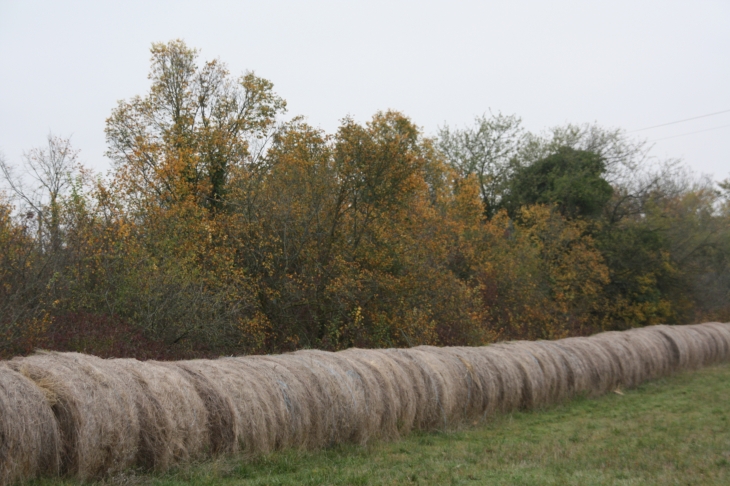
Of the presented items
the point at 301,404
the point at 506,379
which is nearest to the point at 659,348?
the point at 506,379

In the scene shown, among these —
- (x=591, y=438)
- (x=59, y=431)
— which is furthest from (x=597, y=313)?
(x=59, y=431)

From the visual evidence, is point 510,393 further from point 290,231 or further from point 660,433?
point 290,231

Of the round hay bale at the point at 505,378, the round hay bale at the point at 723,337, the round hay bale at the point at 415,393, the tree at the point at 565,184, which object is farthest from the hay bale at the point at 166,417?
the tree at the point at 565,184

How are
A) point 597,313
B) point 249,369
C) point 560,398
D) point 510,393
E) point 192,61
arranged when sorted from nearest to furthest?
point 249,369
point 510,393
point 560,398
point 192,61
point 597,313

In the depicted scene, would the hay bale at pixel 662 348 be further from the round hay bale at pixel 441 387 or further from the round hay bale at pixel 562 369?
the round hay bale at pixel 441 387

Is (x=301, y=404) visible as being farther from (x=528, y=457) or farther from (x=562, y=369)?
(x=562, y=369)

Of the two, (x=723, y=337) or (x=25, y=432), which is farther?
(x=723, y=337)

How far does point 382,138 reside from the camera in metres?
18.2

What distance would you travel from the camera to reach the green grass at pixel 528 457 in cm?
792

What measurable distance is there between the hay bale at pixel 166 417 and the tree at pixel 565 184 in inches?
1132

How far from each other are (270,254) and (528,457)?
9.18 m

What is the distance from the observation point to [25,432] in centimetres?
662

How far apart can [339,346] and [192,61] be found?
49.7 ft

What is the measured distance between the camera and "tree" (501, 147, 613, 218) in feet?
115
